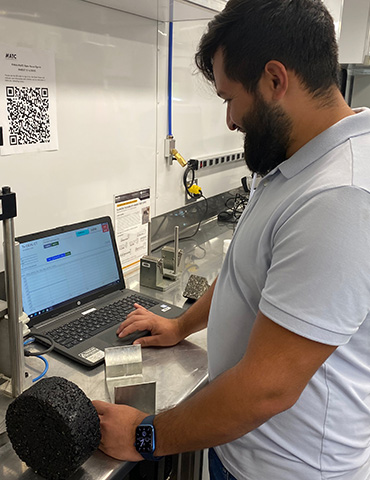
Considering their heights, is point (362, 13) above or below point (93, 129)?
above

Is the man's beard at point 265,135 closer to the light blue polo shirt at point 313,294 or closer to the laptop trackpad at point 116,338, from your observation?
the light blue polo shirt at point 313,294

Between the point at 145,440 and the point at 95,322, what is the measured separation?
0.50m

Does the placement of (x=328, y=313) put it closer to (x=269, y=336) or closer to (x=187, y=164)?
(x=269, y=336)

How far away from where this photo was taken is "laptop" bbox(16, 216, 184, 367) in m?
1.18

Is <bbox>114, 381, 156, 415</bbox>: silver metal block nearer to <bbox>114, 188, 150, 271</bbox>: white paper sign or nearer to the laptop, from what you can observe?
the laptop

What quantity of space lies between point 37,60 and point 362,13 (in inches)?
87.2

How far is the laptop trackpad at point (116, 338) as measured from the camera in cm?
117

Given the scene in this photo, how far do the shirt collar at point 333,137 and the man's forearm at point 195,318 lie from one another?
519mm

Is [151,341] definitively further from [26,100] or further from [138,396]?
[26,100]

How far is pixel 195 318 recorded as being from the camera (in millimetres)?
1183

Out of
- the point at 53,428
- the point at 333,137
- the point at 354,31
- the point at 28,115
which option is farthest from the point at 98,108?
the point at 354,31

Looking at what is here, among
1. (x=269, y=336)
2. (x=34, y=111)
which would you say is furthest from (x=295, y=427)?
(x=34, y=111)

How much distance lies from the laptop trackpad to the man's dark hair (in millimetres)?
708

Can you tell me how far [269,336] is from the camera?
26.7 inches
